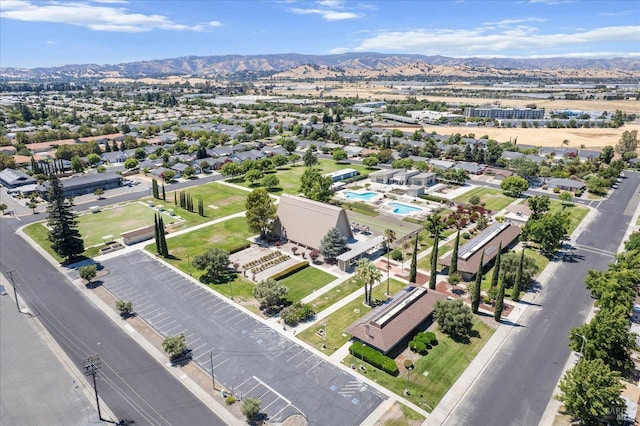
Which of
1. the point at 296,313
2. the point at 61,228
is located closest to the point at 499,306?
the point at 296,313

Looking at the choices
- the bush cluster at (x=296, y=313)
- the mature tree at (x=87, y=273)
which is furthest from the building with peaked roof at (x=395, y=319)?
the mature tree at (x=87, y=273)

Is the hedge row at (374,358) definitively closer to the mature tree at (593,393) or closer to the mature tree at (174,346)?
the mature tree at (593,393)

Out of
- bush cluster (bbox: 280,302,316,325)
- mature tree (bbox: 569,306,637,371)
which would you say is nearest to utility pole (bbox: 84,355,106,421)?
bush cluster (bbox: 280,302,316,325)

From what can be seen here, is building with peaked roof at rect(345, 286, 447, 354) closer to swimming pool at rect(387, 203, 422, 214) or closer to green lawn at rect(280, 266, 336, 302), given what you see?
green lawn at rect(280, 266, 336, 302)

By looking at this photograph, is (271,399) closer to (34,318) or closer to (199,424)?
(199,424)

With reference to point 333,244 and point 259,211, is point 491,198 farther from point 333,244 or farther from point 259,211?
point 259,211
